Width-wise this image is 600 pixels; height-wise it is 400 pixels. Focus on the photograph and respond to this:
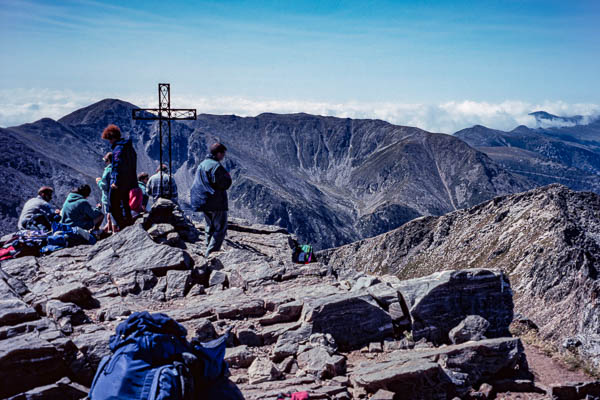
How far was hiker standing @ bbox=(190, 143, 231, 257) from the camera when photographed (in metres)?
13.4

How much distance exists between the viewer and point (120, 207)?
1520 centimetres

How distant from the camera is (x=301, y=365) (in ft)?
27.7

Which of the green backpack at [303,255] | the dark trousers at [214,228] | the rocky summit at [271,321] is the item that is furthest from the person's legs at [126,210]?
the green backpack at [303,255]

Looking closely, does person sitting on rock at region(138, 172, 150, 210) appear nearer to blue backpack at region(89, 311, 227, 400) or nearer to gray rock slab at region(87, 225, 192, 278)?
gray rock slab at region(87, 225, 192, 278)

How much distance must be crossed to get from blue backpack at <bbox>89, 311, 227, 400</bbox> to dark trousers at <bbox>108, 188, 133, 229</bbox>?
880cm

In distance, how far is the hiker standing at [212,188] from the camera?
1340cm

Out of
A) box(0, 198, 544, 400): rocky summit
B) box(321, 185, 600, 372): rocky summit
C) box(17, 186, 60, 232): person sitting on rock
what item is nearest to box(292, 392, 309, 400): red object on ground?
box(0, 198, 544, 400): rocky summit

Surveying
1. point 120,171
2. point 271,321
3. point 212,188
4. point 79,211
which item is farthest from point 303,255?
point 79,211

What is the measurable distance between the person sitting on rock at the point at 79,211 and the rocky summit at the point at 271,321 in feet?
5.82

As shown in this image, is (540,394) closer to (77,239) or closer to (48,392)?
(48,392)

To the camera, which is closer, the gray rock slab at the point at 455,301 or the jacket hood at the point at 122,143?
the gray rock slab at the point at 455,301

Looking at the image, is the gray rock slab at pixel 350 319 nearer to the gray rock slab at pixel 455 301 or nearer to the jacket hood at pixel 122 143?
the gray rock slab at pixel 455 301

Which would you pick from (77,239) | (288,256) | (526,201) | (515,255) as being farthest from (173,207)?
(526,201)

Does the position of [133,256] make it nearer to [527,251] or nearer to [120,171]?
[120,171]
